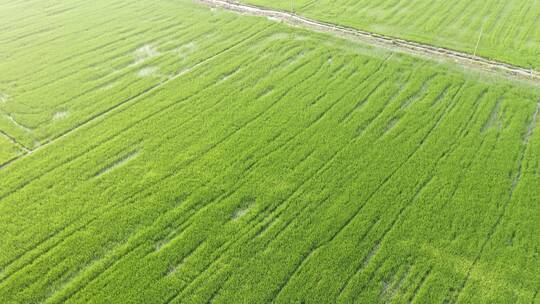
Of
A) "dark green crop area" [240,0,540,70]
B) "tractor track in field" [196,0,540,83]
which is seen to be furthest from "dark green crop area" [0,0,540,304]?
"dark green crop area" [240,0,540,70]

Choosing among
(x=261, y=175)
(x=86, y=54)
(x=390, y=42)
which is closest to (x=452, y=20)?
(x=390, y=42)

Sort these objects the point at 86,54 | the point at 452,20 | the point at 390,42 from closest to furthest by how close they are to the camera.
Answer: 1. the point at 86,54
2. the point at 390,42
3. the point at 452,20

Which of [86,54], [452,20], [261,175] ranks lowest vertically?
[261,175]

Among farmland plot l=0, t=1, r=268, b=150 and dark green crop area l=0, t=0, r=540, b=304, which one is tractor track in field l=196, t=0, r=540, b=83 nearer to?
dark green crop area l=0, t=0, r=540, b=304

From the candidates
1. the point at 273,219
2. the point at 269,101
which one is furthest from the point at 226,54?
the point at 273,219

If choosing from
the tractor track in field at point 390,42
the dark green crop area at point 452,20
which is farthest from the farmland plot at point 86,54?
the dark green crop area at point 452,20

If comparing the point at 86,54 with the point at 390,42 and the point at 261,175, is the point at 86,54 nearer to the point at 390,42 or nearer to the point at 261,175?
the point at 261,175

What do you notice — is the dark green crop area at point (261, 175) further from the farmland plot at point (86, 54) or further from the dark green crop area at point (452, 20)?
the dark green crop area at point (452, 20)
